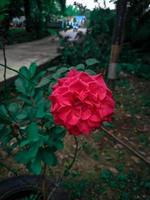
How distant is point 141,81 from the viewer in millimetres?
7988

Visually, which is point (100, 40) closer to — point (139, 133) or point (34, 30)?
point (139, 133)

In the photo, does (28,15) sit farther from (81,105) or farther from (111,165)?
(81,105)

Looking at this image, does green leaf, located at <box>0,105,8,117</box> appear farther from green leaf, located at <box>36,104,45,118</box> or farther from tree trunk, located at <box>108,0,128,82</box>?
tree trunk, located at <box>108,0,128,82</box>

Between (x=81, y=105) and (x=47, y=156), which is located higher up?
(x=81, y=105)

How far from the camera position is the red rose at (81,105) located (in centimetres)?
122

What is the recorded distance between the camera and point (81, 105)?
1.24 meters

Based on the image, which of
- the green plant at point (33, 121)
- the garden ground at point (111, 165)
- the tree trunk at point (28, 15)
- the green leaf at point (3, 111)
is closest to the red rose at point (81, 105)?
the green plant at point (33, 121)

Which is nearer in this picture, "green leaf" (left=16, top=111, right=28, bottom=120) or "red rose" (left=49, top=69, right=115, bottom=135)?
"red rose" (left=49, top=69, right=115, bottom=135)

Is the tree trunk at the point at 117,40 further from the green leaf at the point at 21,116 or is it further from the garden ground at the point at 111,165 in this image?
the green leaf at the point at 21,116

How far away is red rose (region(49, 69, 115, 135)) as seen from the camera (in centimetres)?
122

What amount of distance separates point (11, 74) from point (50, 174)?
3.00 metres

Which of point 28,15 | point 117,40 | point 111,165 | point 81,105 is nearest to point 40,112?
point 81,105

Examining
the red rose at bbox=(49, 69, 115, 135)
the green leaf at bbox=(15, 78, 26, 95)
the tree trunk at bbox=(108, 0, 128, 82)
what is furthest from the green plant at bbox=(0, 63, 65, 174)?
the tree trunk at bbox=(108, 0, 128, 82)

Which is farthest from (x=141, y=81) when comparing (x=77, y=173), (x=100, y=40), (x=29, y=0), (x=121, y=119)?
(x=29, y=0)
